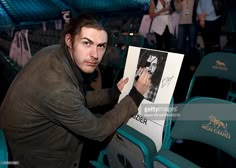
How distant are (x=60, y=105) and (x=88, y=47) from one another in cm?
32

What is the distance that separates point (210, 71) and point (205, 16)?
63.6 inches

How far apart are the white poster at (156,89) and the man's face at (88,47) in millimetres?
193

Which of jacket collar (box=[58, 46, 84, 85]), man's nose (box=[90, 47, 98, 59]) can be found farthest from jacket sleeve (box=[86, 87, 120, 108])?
man's nose (box=[90, 47, 98, 59])

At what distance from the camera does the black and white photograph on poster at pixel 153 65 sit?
1079mm

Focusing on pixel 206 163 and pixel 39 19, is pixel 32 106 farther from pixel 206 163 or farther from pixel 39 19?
pixel 39 19

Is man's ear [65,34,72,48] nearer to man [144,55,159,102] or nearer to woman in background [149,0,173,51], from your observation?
man [144,55,159,102]

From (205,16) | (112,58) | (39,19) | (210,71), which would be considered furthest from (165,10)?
(39,19)

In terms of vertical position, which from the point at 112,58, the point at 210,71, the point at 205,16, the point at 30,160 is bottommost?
the point at 30,160

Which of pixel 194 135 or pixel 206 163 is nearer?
pixel 194 135

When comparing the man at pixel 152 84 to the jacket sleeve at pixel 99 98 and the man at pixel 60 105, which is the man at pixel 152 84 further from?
the jacket sleeve at pixel 99 98

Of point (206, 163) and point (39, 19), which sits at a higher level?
point (39, 19)

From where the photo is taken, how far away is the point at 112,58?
117 inches
